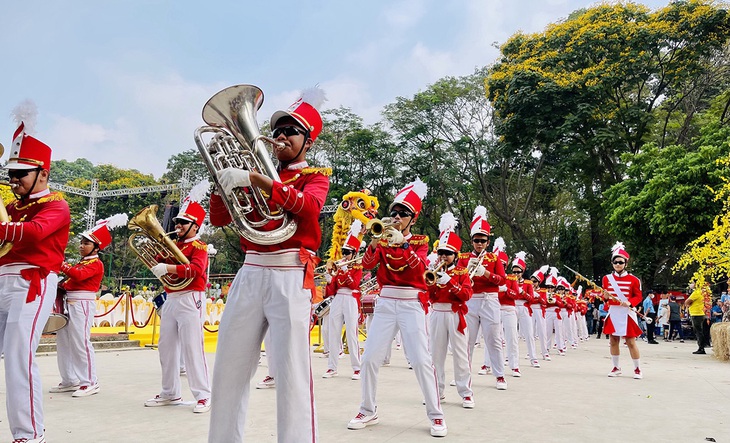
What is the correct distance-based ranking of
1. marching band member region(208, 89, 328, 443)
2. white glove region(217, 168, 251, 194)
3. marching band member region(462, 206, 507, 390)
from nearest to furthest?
1. white glove region(217, 168, 251, 194)
2. marching band member region(208, 89, 328, 443)
3. marching band member region(462, 206, 507, 390)

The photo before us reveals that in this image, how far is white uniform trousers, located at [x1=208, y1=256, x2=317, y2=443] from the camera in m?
3.38

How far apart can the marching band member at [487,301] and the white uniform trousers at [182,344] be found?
4090 mm

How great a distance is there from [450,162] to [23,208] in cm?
3107

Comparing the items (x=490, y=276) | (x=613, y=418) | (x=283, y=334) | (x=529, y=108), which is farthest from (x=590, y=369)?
(x=529, y=108)

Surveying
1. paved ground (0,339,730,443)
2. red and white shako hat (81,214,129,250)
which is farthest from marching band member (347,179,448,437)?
red and white shako hat (81,214,129,250)

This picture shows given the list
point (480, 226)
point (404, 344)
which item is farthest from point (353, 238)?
point (404, 344)

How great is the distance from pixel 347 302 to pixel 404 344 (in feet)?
14.0

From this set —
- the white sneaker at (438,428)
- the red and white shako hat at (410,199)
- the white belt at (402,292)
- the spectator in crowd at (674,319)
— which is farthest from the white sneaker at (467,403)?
the spectator in crowd at (674,319)

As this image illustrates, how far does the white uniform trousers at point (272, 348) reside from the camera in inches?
133

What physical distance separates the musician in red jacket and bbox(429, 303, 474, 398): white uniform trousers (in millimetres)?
2692

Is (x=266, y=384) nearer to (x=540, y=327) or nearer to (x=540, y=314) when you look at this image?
(x=540, y=327)

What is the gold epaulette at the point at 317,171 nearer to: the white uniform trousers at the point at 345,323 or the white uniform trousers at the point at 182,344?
the white uniform trousers at the point at 182,344

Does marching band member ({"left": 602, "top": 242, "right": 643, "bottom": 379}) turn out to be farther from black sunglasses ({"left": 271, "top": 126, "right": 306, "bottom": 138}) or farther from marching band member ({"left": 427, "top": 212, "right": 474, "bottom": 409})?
black sunglasses ({"left": 271, "top": 126, "right": 306, "bottom": 138})

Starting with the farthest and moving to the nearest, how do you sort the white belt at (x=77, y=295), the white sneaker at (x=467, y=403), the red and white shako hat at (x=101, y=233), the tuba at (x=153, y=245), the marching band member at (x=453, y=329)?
1. the red and white shako hat at (x=101, y=233)
2. the white belt at (x=77, y=295)
3. the marching band member at (x=453, y=329)
4. the white sneaker at (x=467, y=403)
5. the tuba at (x=153, y=245)
